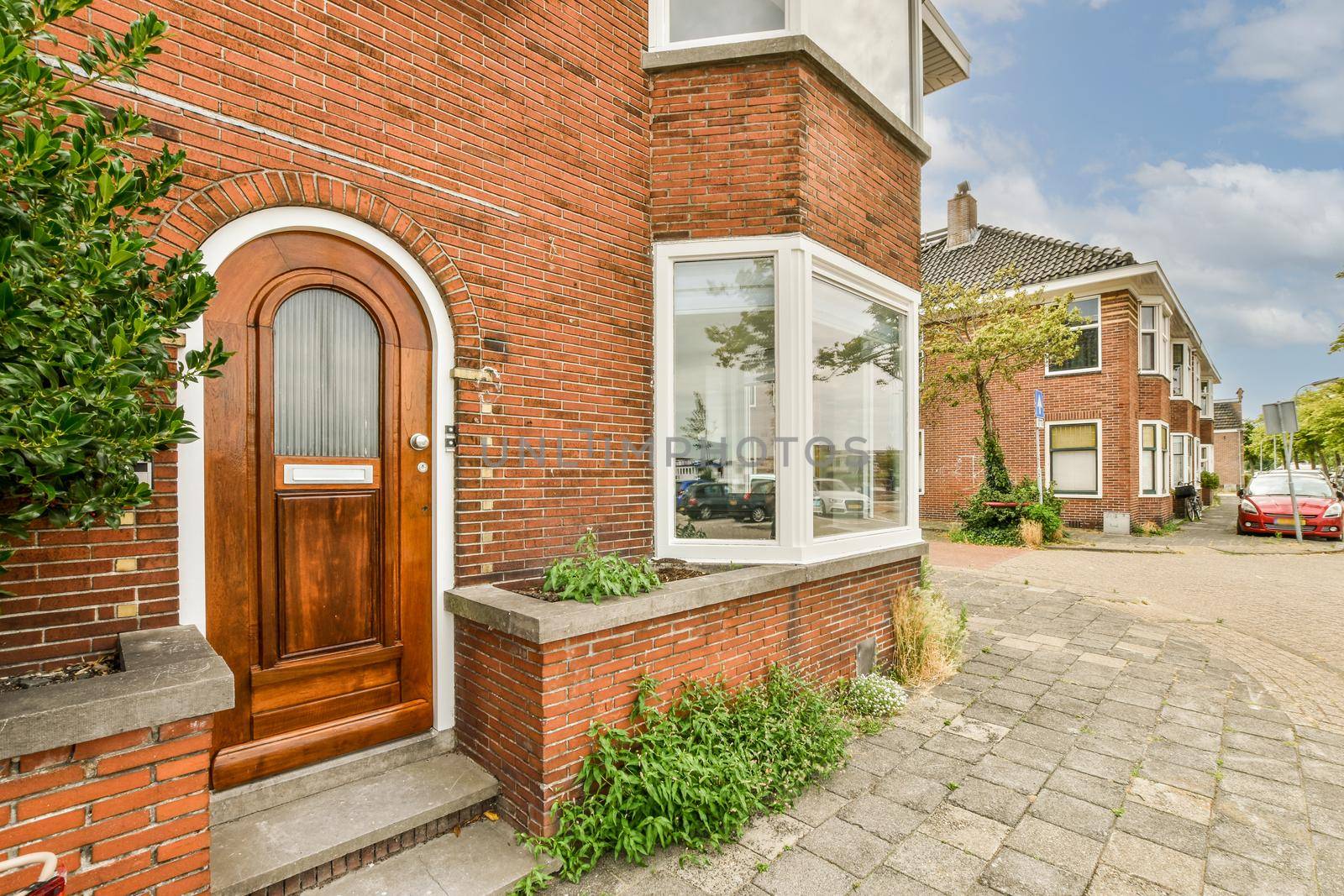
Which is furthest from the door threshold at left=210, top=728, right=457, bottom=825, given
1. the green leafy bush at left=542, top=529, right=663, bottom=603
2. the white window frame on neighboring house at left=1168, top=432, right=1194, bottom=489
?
the white window frame on neighboring house at left=1168, top=432, right=1194, bottom=489

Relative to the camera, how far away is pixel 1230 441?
185ft

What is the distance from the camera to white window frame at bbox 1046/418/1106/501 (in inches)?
582

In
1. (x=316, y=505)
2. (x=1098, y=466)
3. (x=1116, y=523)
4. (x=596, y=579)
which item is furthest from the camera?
(x=1098, y=466)

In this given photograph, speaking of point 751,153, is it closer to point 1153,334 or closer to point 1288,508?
point 1153,334

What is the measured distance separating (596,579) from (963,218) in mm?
19802

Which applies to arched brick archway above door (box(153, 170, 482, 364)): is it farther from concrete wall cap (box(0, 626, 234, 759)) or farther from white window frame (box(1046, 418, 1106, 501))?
white window frame (box(1046, 418, 1106, 501))

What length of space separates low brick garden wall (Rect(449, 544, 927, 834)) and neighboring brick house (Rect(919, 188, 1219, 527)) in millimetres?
12169

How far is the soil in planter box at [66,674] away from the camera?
216 cm

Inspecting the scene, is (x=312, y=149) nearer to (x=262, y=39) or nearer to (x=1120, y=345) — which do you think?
(x=262, y=39)

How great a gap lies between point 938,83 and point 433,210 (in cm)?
601

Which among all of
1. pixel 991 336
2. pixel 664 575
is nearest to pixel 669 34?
pixel 664 575

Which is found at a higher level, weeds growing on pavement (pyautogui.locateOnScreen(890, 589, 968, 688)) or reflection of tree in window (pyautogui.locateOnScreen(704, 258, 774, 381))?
reflection of tree in window (pyautogui.locateOnScreen(704, 258, 774, 381))

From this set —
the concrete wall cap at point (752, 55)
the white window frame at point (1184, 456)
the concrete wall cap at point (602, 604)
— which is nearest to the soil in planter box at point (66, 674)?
the concrete wall cap at point (602, 604)

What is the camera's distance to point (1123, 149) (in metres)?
39.2
